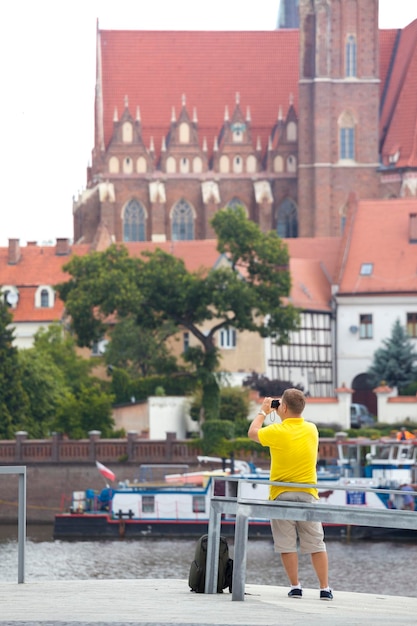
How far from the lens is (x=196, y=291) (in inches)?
2515

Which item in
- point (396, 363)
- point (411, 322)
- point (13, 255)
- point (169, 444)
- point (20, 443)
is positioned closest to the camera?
point (20, 443)

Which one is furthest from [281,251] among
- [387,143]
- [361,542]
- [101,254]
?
[387,143]

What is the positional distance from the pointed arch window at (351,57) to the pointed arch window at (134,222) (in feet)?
46.6

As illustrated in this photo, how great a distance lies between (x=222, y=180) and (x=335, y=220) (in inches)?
382

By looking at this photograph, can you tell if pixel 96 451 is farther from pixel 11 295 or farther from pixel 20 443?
pixel 11 295

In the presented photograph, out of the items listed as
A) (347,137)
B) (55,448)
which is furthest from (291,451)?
(347,137)

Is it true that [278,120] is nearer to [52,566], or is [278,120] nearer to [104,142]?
[104,142]

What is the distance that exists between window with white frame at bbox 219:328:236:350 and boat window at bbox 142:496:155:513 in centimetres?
2330

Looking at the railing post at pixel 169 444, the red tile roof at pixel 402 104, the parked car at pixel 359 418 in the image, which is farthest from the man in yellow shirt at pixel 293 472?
the red tile roof at pixel 402 104

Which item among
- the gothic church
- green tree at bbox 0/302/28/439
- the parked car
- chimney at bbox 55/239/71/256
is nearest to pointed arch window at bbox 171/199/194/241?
the gothic church

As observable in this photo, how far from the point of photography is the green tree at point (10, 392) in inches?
2371

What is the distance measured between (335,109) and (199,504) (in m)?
49.9

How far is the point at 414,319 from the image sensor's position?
252 ft

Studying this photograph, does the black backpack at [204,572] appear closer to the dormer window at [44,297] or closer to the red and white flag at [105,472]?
the red and white flag at [105,472]
